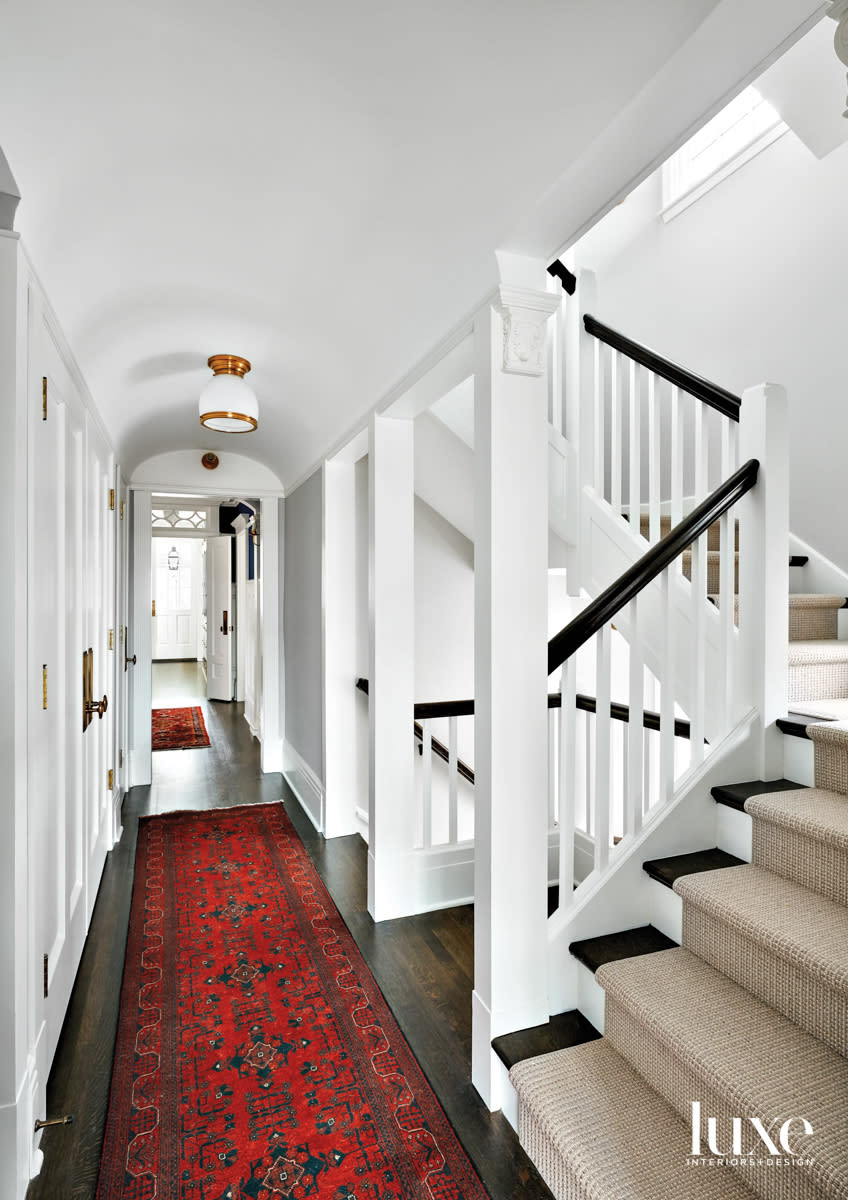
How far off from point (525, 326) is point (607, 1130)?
6.02 ft

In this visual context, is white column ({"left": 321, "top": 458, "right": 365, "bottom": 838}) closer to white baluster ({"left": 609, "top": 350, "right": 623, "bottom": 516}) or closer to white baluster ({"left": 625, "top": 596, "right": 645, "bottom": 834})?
white baluster ({"left": 609, "top": 350, "right": 623, "bottom": 516})

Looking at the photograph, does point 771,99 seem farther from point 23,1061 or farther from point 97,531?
point 23,1061

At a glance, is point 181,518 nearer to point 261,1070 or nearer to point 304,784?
point 304,784

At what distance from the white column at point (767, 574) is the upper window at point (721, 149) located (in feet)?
6.16

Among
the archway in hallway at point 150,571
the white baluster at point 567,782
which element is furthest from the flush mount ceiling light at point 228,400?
the archway in hallway at point 150,571

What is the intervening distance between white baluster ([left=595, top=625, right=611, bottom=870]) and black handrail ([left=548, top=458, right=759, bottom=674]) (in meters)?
0.06

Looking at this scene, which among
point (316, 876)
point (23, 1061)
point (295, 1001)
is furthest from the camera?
point (316, 876)

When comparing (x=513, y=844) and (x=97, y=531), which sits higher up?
(x=97, y=531)

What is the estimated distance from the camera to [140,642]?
4.52 meters

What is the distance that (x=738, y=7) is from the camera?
95 cm

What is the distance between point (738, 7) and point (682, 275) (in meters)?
2.85

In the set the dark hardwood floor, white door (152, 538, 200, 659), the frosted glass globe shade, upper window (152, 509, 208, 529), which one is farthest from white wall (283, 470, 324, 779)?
white door (152, 538, 200, 659)

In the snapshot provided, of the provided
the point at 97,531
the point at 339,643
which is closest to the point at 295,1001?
the point at 339,643

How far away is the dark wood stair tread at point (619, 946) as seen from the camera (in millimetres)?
1702
